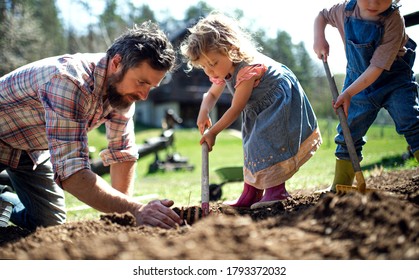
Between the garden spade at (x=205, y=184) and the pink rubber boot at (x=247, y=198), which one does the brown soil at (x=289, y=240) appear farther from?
the pink rubber boot at (x=247, y=198)

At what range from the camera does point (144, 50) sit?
10.1 ft

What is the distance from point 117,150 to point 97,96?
0.62m

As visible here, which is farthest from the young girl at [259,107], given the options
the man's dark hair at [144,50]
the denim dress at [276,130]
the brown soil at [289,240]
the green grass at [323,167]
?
the green grass at [323,167]

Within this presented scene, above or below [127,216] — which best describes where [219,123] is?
above

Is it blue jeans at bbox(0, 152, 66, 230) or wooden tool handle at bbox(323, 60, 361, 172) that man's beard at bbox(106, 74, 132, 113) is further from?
wooden tool handle at bbox(323, 60, 361, 172)

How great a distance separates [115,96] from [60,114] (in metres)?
0.49

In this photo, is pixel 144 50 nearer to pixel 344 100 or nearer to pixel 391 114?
pixel 344 100

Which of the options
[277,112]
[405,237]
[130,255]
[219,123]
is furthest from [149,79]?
[405,237]

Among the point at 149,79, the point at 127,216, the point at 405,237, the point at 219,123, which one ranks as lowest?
the point at 127,216

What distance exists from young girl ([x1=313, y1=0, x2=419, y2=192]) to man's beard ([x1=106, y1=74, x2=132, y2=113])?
143cm

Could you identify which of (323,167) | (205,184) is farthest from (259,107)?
(323,167)

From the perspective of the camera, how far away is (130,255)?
1701 millimetres

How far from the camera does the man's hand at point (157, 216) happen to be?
2.49 meters
